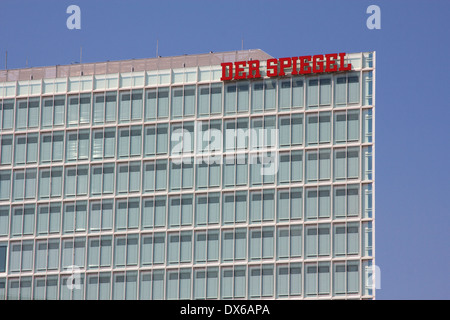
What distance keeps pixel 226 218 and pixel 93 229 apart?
17.9 metres

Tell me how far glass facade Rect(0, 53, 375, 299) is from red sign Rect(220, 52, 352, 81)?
1.17m

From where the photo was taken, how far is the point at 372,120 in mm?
131000

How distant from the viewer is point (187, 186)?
448 feet

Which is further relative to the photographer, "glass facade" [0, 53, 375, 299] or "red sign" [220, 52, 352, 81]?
"red sign" [220, 52, 352, 81]

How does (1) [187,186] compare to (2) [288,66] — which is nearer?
(2) [288,66]

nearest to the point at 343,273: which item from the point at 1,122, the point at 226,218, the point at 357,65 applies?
the point at 226,218

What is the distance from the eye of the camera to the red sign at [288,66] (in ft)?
433

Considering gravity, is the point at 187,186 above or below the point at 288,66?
below

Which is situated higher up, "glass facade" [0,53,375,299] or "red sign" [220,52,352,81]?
"red sign" [220,52,352,81]

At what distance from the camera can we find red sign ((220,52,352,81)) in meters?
132

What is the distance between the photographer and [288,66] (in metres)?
134

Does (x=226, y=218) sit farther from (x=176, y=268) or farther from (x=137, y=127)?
(x=137, y=127)

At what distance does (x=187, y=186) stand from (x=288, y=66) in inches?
763

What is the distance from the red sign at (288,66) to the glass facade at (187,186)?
3.84 ft
